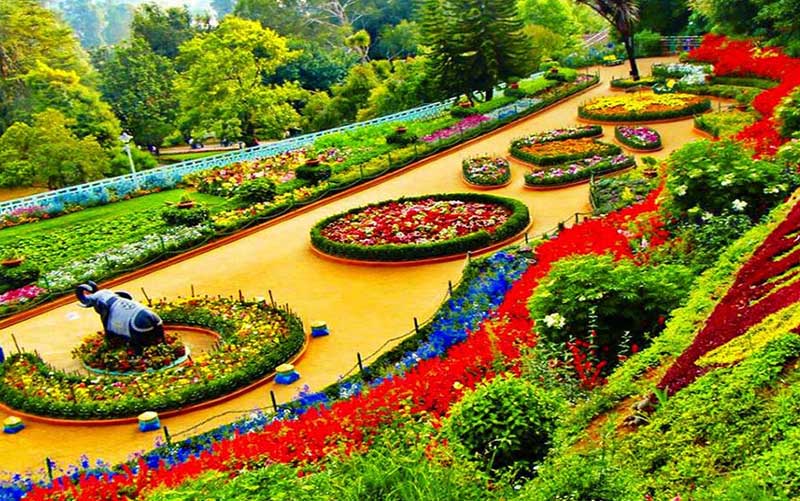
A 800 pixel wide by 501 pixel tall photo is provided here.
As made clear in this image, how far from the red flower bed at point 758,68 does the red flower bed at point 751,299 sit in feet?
28.4

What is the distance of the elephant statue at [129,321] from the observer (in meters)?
14.0

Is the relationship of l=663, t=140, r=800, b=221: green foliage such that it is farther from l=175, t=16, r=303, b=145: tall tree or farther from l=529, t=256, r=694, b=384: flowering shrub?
l=175, t=16, r=303, b=145: tall tree

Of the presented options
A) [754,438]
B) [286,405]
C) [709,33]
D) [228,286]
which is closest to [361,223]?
[228,286]

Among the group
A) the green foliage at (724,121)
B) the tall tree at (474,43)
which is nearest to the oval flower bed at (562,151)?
the green foliage at (724,121)

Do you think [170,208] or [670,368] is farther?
[170,208]

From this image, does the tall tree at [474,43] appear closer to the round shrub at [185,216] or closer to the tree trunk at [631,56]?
the tree trunk at [631,56]

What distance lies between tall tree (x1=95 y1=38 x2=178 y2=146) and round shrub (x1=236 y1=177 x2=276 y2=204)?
28.1m

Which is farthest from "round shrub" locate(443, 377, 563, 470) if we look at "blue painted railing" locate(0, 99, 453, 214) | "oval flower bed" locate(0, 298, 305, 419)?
"blue painted railing" locate(0, 99, 453, 214)

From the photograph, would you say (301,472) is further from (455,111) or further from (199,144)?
A: (199,144)

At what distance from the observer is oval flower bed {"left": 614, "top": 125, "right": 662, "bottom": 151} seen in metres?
24.8

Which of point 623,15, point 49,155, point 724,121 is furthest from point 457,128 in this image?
point 49,155

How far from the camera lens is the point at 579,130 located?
90.6ft

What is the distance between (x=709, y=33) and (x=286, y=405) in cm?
3770

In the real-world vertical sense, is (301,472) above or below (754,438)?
below
